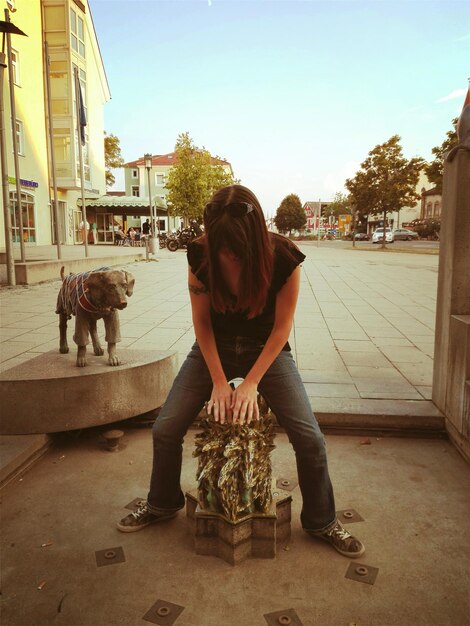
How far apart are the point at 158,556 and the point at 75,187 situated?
100 feet

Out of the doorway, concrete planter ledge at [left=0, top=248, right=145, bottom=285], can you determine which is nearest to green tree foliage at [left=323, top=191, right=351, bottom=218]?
the doorway

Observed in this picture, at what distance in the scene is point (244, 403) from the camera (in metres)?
2.20

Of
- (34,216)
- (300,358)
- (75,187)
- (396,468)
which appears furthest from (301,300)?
(75,187)

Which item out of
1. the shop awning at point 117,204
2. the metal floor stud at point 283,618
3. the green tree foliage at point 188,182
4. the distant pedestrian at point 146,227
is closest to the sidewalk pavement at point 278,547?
the metal floor stud at point 283,618

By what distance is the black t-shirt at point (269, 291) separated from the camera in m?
2.22

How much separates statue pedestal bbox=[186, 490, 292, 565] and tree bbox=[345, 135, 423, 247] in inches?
1237

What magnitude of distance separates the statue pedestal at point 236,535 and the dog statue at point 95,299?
1.45 meters

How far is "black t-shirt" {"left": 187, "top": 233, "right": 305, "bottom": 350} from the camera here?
7.29 ft

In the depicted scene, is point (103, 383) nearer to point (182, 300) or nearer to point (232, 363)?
point (232, 363)

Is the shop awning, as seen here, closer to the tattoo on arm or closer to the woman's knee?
the tattoo on arm

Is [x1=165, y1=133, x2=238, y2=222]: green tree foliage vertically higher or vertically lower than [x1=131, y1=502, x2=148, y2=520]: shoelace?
higher

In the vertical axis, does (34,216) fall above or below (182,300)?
above

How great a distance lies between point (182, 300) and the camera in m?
9.63

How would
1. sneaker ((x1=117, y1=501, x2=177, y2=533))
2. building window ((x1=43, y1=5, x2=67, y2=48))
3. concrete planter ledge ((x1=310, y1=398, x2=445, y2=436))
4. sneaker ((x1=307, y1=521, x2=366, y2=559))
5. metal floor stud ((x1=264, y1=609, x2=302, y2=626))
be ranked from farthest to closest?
building window ((x1=43, y1=5, x2=67, y2=48)) < concrete planter ledge ((x1=310, y1=398, x2=445, y2=436)) < sneaker ((x1=117, y1=501, x2=177, y2=533)) < sneaker ((x1=307, y1=521, x2=366, y2=559)) < metal floor stud ((x1=264, y1=609, x2=302, y2=626))
